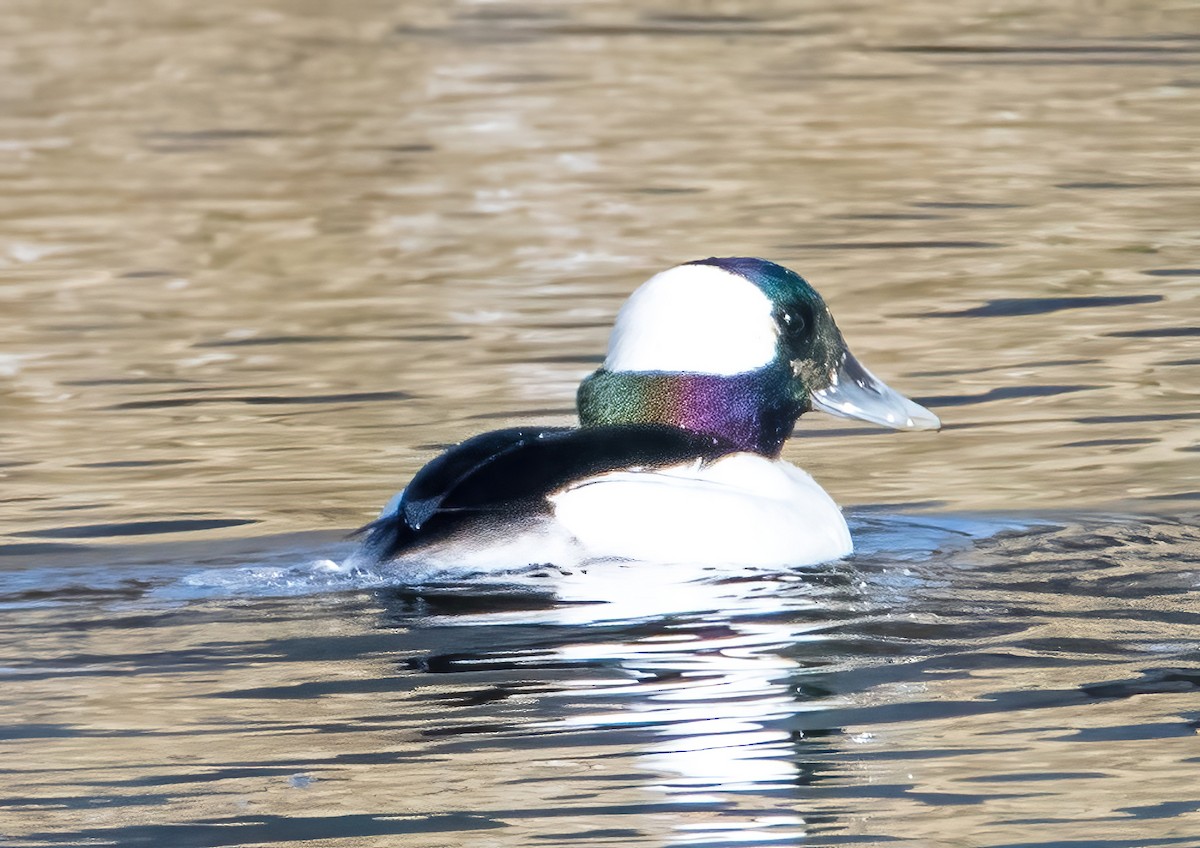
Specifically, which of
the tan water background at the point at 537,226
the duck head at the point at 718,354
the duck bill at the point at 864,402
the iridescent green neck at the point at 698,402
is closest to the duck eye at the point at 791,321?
the duck head at the point at 718,354

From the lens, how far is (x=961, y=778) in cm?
495

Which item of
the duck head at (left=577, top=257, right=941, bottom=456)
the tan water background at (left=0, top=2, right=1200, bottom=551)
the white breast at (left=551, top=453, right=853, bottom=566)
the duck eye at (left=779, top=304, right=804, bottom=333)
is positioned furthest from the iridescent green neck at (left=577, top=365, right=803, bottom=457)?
the tan water background at (left=0, top=2, right=1200, bottom=551)

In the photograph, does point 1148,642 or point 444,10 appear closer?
point 1148,642

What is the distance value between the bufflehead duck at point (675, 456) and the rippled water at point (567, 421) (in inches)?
4.2

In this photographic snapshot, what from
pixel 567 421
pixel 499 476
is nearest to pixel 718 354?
pixel 499 476

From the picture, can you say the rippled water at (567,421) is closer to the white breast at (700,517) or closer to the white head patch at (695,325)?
the white breast at (700,517)

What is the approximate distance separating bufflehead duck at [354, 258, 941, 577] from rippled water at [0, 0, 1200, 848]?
0.11 metres

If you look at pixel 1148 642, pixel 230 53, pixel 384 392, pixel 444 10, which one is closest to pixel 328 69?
pixel 230 53

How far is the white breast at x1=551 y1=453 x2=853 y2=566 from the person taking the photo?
6.41m

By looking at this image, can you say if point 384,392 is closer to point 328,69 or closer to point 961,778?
point 961,778

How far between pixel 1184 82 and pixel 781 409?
41.4 ft

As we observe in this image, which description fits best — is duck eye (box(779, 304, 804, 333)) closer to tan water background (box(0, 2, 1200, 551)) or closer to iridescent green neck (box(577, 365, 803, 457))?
iridescent green neck (box(577, 365, 803, 457))

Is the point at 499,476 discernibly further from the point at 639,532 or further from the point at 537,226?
the point at 537,226

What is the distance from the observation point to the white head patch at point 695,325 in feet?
22.9
